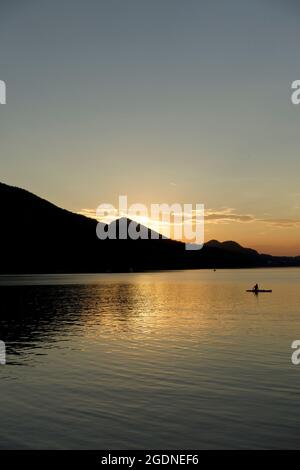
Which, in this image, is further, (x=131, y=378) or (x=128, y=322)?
(x=128, y=322)

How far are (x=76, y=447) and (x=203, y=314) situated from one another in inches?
2486

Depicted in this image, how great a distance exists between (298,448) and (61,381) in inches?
713

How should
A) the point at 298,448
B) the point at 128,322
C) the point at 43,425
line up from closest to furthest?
1. the point at 298,448
2. the point at 43,425
3. the point at 128,322

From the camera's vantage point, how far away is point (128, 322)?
71562 millimetres

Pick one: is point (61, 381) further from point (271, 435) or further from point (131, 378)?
point (271, 435)

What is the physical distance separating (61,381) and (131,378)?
5.07 m

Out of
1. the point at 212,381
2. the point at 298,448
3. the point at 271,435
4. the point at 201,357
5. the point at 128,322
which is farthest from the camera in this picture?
the point at 128,322

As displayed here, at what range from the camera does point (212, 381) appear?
1287 inches

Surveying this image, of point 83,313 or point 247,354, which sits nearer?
point 247,354

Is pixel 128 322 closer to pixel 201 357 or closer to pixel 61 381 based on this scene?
pixel 201 357

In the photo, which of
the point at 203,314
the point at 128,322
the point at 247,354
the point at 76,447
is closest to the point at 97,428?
the point at 76,447
